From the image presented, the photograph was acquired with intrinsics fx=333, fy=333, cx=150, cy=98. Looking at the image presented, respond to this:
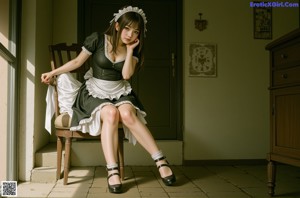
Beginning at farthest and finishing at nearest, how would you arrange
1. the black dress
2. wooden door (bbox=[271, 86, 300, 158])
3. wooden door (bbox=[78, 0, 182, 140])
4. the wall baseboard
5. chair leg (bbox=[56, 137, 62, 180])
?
wooden door (bbox=[78, 0, 182, 140]), the wall baseboard, chair leg (bbox=[56, 137, 62, 180]), the black dress, wooden door (bbox=[271, 86, 300, 158])

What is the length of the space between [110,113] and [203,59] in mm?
1649

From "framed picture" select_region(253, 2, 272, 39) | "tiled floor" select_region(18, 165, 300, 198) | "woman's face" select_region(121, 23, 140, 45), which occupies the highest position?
"framed picture" select_region(253, 2, 272, 39)

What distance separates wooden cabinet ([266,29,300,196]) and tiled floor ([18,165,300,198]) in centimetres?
30

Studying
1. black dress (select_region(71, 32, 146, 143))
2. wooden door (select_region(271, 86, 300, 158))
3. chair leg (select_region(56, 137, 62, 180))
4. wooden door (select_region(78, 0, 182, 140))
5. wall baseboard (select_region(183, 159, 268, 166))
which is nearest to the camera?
wooden door (select_region(271, 86, 300, 158))

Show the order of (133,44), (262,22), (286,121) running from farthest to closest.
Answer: (262,22) < (133,44) < (286,121)

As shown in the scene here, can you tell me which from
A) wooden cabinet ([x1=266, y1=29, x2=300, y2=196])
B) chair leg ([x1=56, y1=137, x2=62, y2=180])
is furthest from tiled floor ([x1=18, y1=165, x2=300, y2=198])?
wooden cabinet ([x1=266, y1=29, x2=300, y2=196])

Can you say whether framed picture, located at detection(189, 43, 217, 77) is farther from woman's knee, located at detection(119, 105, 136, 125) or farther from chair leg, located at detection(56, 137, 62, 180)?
chair leg, located at detection(56, 137, 62, 180)

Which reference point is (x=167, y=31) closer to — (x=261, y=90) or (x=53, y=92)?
(x=261, y=90)

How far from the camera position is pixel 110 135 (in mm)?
2189

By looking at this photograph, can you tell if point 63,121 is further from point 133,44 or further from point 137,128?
point 133,44

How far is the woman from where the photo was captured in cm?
221

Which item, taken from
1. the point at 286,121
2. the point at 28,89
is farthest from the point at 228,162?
the point at 28,89

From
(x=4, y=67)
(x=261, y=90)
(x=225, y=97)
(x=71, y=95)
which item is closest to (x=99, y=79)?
(x=71, y=95)

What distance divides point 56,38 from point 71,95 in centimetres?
125
